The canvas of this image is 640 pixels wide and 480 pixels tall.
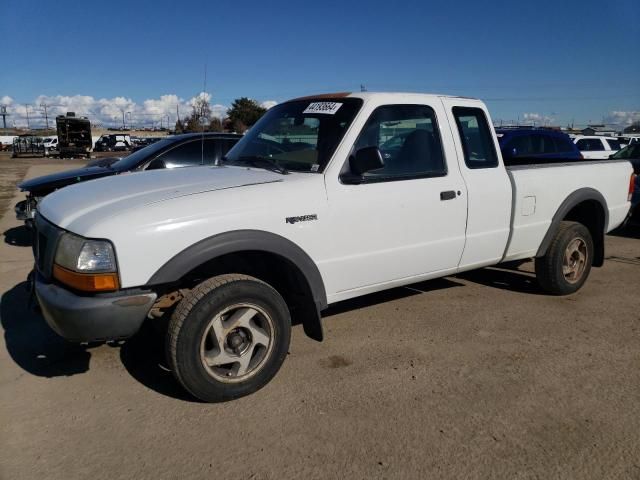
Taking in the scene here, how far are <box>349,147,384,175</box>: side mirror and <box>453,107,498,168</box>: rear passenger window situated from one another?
1.11m

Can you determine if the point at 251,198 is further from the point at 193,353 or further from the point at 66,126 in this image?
the point at 66,126

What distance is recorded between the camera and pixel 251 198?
3188mm

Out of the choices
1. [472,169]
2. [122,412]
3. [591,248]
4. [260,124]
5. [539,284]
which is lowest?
[122,412]

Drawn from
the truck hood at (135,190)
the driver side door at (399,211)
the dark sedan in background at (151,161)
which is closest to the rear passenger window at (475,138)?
the driver side door at (399,211)

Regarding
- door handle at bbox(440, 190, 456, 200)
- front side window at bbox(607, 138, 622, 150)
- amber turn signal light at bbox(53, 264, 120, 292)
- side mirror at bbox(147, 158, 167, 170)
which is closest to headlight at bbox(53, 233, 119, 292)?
amber turn signal light at bbox(53, 264, 120, 292)

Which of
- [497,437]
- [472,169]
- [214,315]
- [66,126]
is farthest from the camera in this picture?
[66,126]

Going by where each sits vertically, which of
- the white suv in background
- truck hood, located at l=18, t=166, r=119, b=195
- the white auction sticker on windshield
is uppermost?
the white suv in background

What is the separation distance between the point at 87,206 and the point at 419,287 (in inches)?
138

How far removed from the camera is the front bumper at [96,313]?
277 centimetres

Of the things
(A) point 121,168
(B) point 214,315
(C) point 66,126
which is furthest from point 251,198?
(C) point 66,126

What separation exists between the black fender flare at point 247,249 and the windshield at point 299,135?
0.64 meters

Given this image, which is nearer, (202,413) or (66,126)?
(202,413)

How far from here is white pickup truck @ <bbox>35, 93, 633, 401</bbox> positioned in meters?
2.86

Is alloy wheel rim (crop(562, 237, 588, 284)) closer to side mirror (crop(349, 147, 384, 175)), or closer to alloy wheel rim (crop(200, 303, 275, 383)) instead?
side mirror (crop(349, 147, 384, 175))
